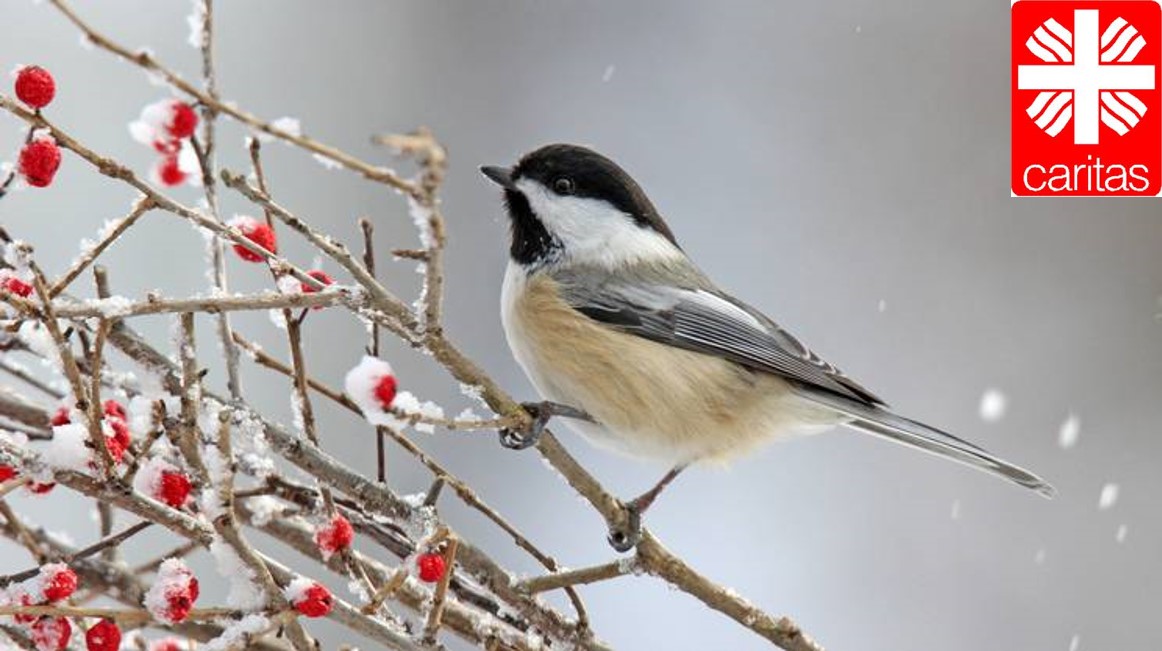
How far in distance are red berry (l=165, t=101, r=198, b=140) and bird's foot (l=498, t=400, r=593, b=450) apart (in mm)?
471

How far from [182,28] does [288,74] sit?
1.77 ft

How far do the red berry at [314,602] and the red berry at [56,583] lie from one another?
0.67 ft

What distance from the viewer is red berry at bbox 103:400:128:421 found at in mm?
1281

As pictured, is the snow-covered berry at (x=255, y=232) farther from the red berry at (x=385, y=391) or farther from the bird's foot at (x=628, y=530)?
the bird's foot at (x=628, y=530)

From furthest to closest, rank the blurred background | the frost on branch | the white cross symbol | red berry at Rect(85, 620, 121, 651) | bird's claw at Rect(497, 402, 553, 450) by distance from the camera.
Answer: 1. the blurred background
2. the white cross symbol
3. bird's claw at Rect(497, 402, 553, 450)
4. red berry at Rect(85, 620, 121, 651)
5. the frost on branch

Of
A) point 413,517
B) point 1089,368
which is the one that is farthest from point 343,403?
point 1089,368

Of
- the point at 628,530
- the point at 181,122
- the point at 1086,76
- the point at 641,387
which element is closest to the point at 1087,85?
the point at 1086,76

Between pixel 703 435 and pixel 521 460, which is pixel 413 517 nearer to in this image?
pixel 703 435

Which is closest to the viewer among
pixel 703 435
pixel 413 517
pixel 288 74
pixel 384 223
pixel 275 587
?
pixel 275 587

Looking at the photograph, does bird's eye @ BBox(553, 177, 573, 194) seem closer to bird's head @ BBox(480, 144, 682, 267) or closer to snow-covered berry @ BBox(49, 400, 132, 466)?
bird's head @ BBox(480, 144, 682, 267)

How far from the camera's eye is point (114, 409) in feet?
4.26

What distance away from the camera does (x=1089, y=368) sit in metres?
4.44

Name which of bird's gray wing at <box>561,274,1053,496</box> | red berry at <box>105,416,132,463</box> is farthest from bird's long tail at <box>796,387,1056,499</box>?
red berry at <box>105,416,132,463</box>

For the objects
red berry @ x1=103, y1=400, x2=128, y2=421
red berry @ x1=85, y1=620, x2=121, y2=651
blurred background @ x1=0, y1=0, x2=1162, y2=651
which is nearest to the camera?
red berry @ x1=85, y1=620, x2=121, y2=651
